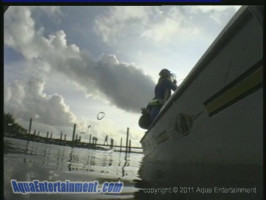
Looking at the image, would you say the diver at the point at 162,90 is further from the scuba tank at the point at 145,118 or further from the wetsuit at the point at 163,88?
Answer: the scuba tank at the point at 145,118

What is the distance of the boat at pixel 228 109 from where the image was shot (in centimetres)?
206

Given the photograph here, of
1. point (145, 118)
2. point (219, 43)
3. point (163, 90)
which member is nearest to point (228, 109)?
point (219, 43)

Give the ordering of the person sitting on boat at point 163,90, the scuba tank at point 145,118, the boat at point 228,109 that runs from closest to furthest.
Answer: the boat at point 228,109 → the person sitting on boat at point 163,90 → the scuba tank at point 145,118

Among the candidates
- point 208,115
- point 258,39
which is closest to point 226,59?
point 258,39

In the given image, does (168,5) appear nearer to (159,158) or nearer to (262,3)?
(262,3)

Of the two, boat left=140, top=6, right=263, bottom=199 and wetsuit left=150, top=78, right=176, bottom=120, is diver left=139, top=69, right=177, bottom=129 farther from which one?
boat left=140, top=6, right=263, bottom=199

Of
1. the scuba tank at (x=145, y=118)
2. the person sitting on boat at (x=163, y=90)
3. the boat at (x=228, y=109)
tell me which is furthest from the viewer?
the scuba tank at (x=145, y=118)

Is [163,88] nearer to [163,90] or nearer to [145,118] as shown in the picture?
[163,90]

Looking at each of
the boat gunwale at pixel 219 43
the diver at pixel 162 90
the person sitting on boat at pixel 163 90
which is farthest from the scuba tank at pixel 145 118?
the boat gunwale at pixel 219 43

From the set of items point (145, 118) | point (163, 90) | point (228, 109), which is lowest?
point (228, 109)

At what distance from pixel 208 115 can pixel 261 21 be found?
123 centimetres

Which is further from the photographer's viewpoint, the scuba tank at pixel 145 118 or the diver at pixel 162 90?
the scuba tank at pixel 145 118

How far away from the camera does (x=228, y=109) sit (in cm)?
243

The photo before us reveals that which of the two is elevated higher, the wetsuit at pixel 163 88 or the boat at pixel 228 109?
the wetsuit at pixel 163 88
